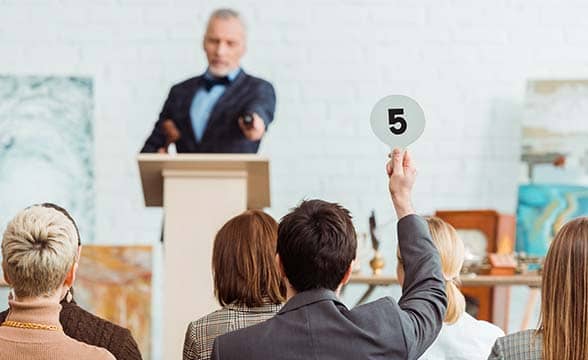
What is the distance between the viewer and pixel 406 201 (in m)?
2.17

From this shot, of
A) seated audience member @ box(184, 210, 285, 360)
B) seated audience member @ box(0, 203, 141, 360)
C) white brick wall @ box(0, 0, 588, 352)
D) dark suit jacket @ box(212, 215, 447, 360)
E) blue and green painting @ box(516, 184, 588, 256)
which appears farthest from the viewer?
white brick wall @ box(0, 0, 588, 352)

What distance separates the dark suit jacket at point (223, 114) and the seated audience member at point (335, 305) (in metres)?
2.86

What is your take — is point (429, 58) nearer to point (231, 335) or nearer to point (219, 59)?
point (219, 59)

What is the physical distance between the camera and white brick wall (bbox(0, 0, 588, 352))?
217 inches

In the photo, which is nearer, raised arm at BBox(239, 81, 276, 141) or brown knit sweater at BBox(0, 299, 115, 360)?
brown knit sweater at BBox(0, 299, 115, 360)

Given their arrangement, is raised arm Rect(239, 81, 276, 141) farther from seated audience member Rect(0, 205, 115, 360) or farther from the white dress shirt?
seated audience member Rect(0, 205, 115, 360)

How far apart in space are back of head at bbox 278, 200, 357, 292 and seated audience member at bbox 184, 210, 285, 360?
0.56 meters

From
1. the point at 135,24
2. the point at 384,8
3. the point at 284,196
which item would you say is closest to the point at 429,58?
the point at 384,8

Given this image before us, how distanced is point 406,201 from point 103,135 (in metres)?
3.51

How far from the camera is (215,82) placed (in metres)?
5.12

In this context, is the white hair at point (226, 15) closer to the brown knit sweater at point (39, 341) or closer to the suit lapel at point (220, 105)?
the suit lapel at point (220, 105)

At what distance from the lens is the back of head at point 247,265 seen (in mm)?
2695

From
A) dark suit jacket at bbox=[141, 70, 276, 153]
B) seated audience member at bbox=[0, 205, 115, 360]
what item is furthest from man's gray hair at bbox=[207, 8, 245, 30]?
seated audience member at bbox=[0, 205, 115, 360]

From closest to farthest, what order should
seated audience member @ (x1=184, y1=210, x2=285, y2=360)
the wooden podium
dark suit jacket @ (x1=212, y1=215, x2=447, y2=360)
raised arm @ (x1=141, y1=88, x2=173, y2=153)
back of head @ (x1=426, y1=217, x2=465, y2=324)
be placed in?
dark suit jacket @ (x1=212, y1=215, x2=447, y2=360) < seated audience member @ (x1=184, y1=210, x2=285, y2=360) < back of head @ (x1=426, y1=217, x2=465, y2=324) < the wooden podium < raised arm @ (x1=141, y1=88, x2=173, y2=153)
